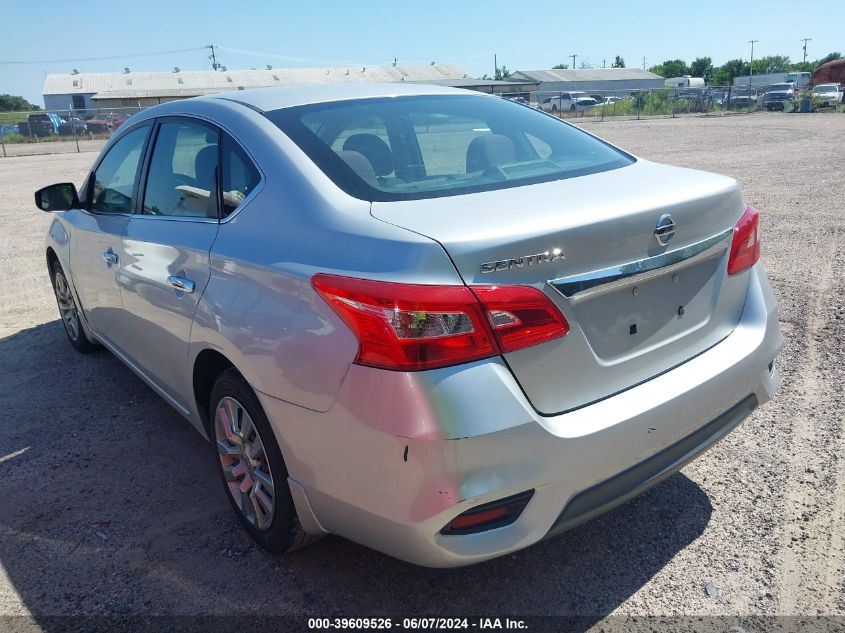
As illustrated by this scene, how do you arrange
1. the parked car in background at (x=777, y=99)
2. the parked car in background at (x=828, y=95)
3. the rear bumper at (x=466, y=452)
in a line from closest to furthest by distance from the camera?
the rear bumper at (x=466, y=452), the parked car in background at (x=828, y=95), the parked car in background at (x=777, y=99)

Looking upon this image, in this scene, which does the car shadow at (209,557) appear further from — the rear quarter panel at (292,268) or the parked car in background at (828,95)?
the parked car in background at (828,95)

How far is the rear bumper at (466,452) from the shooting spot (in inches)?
76.8

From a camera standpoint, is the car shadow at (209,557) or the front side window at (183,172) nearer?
the car shadow at (209,557)

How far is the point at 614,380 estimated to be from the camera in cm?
225

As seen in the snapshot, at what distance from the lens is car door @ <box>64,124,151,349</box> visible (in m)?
3.75

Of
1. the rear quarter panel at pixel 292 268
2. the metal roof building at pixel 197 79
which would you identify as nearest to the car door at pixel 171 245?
the rear quarter panel at pixel 292 268

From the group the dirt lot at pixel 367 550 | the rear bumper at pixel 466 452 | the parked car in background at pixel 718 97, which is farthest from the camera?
the parked car in background at pixel 718 97

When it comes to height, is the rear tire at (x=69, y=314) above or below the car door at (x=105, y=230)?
below

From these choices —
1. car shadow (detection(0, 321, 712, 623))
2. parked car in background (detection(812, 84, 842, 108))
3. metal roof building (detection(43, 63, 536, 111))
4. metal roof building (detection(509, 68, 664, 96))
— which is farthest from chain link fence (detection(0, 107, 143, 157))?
metal roof building (detection(509, 68, 664, 96))

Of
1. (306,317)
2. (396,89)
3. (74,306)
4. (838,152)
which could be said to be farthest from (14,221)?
(838,152)

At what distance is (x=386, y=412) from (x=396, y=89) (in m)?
1.97

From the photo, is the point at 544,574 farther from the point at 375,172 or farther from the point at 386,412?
the point at 375,172

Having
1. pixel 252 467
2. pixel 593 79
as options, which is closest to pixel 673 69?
pixel 593 79

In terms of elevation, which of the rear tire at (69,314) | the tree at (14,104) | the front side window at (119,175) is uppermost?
the tree at (14,104)
